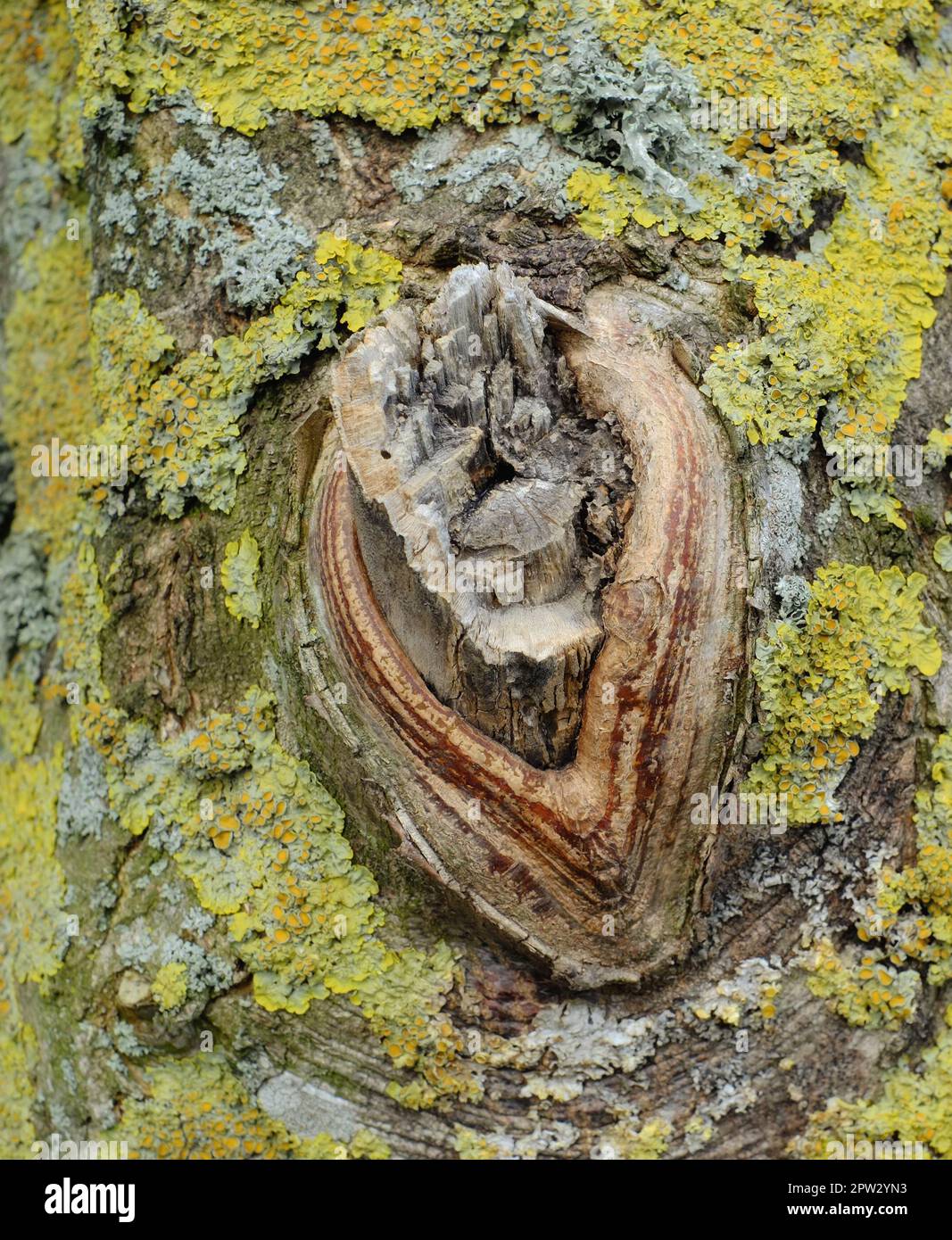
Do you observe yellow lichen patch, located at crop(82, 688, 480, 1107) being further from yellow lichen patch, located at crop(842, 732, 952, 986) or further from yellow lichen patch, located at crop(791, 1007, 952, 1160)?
yellow lichen patch, located at crop(842, 732, 952, 986)

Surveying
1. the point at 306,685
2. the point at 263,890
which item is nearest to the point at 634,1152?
the point at 263,890

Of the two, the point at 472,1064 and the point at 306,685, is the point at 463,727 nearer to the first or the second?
the point at 306,685

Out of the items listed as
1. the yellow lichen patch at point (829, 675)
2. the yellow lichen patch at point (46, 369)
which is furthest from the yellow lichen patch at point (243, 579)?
the yellow lichen patch at point (829, 675)

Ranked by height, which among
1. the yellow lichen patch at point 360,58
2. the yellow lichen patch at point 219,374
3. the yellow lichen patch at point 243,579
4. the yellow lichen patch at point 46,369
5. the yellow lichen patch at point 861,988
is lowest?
Answer: the yellow lichen patch at point 861,988

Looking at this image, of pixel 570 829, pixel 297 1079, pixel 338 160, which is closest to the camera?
pixel 570 829

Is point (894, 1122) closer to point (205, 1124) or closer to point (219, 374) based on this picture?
point (205, 1124)

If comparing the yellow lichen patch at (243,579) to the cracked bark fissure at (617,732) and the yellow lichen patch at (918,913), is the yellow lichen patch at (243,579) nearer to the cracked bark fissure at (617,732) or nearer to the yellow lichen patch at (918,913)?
the cracked bark fissure at (617,732)

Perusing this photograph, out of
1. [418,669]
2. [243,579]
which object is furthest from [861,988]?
[243,579]
